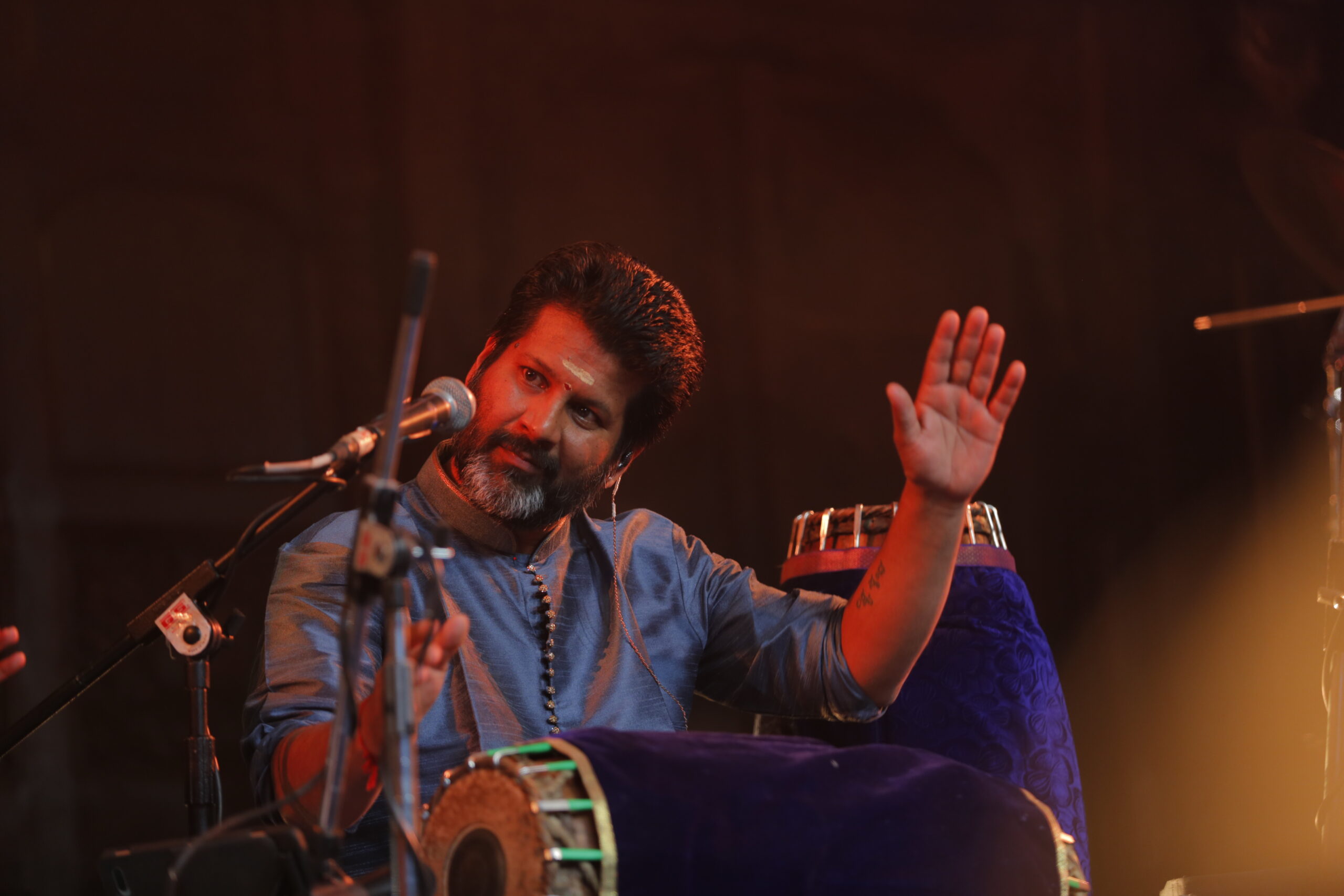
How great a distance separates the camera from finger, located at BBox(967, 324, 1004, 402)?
186 centimetres

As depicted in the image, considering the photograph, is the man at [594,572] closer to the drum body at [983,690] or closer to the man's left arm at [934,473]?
the man's left arm at [934,473]

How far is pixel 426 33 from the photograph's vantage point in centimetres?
383

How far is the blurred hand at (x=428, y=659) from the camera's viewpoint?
1324mm

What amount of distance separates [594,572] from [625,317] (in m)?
0.50

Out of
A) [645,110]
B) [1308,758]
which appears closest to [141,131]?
[645,110]

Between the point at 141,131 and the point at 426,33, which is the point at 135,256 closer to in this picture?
the point at 141,131

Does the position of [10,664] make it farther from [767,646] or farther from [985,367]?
[985,367]

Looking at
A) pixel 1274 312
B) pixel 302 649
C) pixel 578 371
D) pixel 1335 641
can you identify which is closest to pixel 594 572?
pixel 578 371

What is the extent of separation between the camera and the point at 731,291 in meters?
4.22

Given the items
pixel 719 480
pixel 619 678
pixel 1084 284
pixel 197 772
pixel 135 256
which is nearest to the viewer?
pixel 197 772

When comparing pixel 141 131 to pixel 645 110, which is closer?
pixel 141 131

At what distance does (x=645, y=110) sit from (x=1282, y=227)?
2.06 meters

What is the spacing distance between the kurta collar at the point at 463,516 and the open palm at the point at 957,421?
754mm

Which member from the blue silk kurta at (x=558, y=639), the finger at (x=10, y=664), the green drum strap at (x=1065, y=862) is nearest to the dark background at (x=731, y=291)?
the finger at (x=10, y=664)
